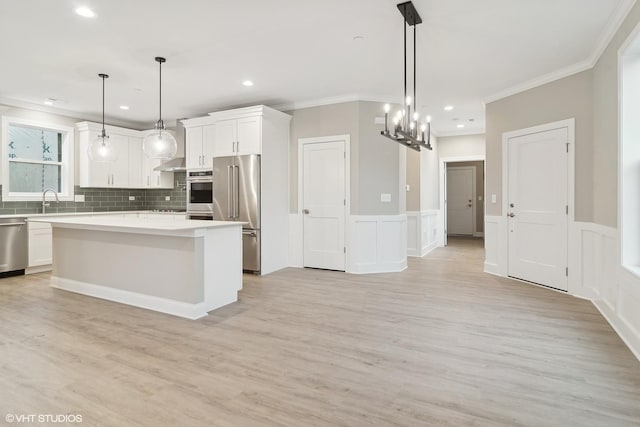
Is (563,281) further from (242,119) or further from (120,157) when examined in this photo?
(120,157)

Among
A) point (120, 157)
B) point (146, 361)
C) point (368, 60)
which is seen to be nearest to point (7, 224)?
point (120, 157)

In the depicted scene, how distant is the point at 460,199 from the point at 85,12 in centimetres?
1022

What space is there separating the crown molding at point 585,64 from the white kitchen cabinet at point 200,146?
4535mm

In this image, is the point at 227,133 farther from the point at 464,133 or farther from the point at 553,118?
the point at 464,133

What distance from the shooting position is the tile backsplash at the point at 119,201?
589 centimetres

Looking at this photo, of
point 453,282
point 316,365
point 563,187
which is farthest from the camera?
point 453,282

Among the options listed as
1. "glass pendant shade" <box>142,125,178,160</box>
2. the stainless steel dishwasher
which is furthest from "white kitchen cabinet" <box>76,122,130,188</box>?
"glass pendant shade" <box>142,125,178,160</box>

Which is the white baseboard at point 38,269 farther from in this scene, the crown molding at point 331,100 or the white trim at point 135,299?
the crown molding at point 331,100

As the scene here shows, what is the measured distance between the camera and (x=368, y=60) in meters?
3.98

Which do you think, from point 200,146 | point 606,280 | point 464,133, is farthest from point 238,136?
point 464,133

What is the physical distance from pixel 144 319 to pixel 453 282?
3.88 metres

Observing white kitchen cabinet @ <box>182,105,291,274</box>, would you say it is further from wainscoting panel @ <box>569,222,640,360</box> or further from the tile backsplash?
wainscoting panel @ <box>569,222,640,360</box>

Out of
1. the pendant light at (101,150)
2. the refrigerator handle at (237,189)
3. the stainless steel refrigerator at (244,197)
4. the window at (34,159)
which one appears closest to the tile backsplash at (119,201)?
Answer: the window at (34,159)

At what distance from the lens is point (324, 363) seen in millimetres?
2451
